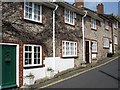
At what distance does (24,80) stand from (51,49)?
13.8 feet

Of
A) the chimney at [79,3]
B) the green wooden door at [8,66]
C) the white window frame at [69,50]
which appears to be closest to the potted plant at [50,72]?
the green wooden door at [8,66]

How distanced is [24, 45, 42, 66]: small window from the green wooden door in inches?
47.7

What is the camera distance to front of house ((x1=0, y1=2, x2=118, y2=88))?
12.1 metres

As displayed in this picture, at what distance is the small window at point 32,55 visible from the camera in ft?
44.9

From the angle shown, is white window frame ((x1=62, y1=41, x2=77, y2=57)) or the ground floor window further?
the ground floor window

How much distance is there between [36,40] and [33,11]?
184 centimetres

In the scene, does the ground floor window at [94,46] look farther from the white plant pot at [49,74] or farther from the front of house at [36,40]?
the white plant pot at [49,74]

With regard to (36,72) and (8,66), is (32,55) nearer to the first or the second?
(36,72)

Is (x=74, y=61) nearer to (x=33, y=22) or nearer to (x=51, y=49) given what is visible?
(x=51, y=49)

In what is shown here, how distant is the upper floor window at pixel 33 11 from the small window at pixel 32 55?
5.85 ft

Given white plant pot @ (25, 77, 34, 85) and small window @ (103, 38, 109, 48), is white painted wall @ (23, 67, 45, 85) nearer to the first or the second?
white plant pot @ (25, 77, 34, 85)

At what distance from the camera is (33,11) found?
→ 48.0 feet

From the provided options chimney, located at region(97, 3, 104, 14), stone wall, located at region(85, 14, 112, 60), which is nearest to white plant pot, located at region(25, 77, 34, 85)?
stone wall, located at region(85, 14, 112, 60)

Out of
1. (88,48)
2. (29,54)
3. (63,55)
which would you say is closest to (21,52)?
(29,54)
